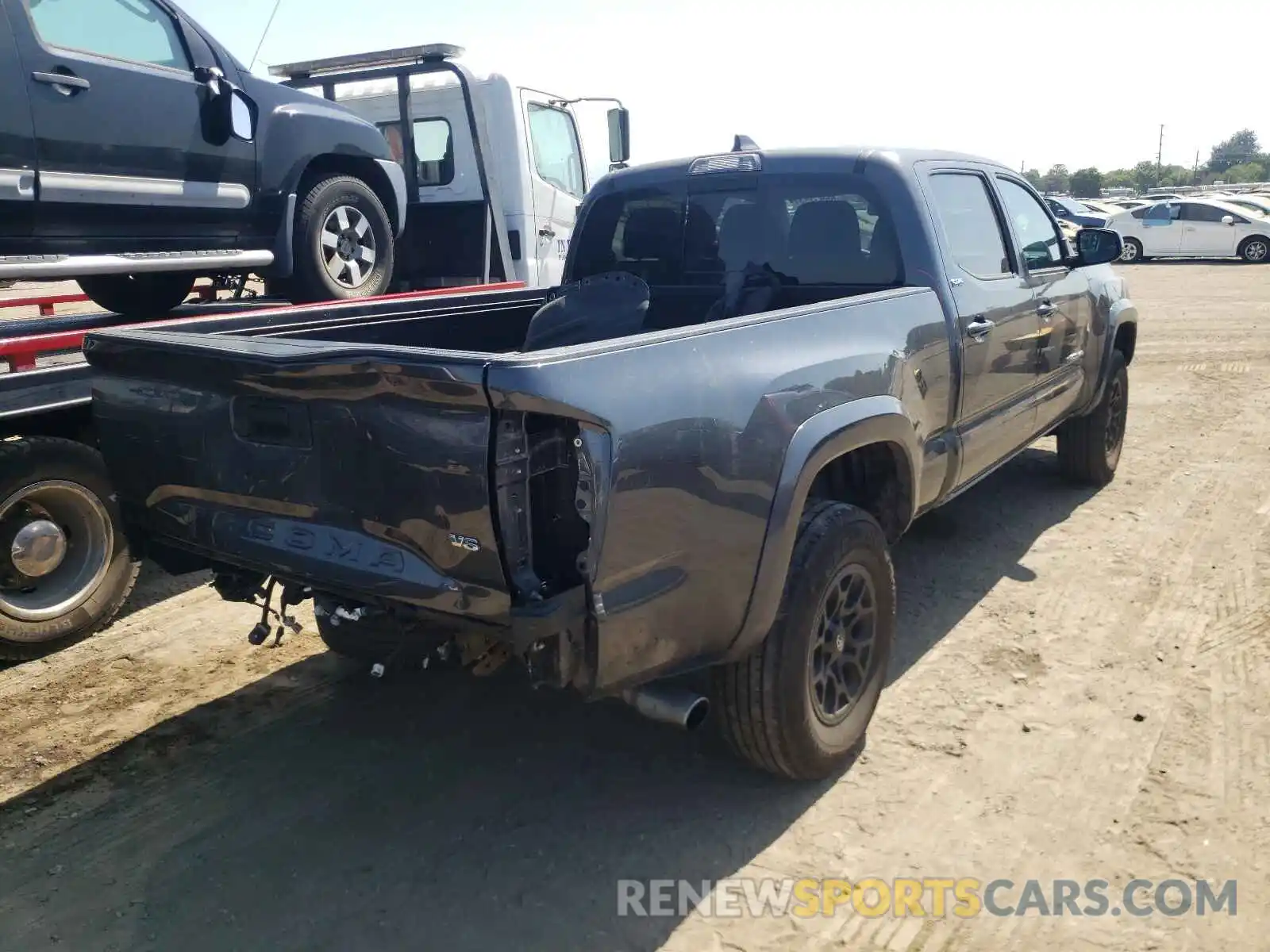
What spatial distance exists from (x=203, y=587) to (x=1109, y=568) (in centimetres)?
437

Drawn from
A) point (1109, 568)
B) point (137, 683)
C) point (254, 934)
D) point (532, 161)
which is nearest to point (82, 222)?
point (137, 683)

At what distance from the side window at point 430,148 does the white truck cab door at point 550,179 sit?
2.09 feet

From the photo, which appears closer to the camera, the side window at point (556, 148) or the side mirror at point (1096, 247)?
the side mirror at point (1096, 247)

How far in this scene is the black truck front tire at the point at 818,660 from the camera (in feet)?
10.1

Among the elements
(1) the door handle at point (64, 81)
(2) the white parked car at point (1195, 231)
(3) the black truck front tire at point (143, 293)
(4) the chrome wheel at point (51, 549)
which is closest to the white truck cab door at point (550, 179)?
(3) the black truck front tire at point (143, 293)

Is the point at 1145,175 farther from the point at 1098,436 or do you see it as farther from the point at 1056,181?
the point at 1098,436

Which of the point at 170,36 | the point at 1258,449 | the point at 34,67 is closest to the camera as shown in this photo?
the point at 34,67

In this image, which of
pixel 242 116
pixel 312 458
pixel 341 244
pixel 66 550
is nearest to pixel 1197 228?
pixel 341 244

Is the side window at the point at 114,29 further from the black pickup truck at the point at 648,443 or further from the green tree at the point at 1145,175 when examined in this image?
the green tree at the point at 1145,175

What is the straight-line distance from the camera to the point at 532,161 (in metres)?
8.70

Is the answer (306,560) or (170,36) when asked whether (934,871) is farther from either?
(170,36)

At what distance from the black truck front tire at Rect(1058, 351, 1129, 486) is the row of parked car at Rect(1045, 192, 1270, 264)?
65.3 feet

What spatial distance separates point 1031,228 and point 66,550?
462 centimetres

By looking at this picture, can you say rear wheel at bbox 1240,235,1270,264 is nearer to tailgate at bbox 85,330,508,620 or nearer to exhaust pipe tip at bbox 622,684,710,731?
exhaust pipe tip at bbox 622,684,710,731
